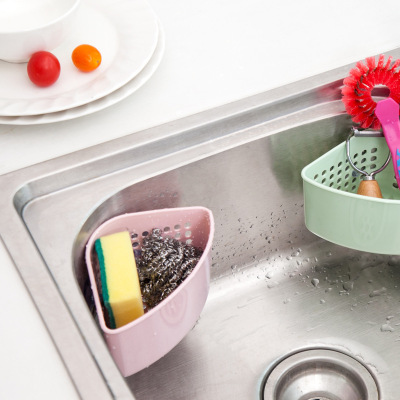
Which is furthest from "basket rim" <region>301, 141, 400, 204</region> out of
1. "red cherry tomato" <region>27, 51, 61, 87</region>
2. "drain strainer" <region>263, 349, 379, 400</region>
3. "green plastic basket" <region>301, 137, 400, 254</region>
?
"red cherry tomato" <region>27, 51, 61, 87</region>

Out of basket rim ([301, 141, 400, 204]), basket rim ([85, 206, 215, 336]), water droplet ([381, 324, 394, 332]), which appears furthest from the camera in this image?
water droplet ([381, 324, 394, 332])

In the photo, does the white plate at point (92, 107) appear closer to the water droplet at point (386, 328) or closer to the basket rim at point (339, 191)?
the basket rim at point (339, 191)

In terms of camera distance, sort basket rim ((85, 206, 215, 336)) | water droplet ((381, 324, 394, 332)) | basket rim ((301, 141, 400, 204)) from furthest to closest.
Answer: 1. water droplet ((381, 324, 394, 332))
2. basket rim ((301, 141, 400, 204))
3. basket rim ((85, 206, 215, 336))

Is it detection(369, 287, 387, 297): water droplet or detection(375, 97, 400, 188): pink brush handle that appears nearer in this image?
detection(375, 97, 400, 188): pink brush handle

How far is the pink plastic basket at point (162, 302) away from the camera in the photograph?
577 mm

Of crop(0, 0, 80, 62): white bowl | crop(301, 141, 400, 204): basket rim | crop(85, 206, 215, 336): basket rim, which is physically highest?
crop(0, 0, 80, 62): white bowl

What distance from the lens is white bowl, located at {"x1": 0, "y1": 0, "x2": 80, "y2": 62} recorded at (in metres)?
0.74

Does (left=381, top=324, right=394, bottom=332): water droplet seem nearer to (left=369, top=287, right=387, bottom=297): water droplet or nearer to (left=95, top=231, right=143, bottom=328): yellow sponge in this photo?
(left=369, top=287, right=387, bottom=297): water droplet

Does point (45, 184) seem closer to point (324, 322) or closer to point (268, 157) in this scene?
point (268, 157)

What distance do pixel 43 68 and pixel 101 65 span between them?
79 mm

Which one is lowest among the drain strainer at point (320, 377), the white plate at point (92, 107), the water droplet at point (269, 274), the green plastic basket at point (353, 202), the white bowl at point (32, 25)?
the drain strainer at point (320, 377)

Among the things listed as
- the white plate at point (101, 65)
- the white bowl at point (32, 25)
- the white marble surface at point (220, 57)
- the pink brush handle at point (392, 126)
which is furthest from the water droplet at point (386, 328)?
the white bowl at point (32, 25)

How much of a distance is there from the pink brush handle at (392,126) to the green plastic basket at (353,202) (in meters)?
0.03

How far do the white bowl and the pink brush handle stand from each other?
0.40 m
